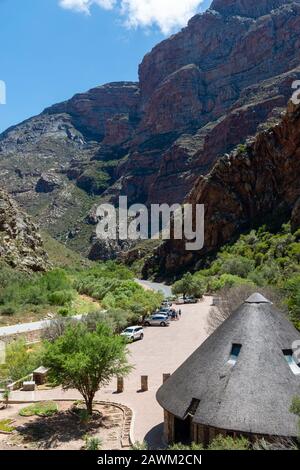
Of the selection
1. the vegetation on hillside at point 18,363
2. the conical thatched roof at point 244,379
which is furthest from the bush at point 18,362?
the conical thatched roof at point 244,379

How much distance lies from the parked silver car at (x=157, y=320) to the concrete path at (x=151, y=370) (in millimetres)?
727

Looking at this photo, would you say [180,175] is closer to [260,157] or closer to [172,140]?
[172,140]

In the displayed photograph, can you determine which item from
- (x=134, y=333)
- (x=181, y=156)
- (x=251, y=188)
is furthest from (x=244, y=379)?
(x=181, y=156)

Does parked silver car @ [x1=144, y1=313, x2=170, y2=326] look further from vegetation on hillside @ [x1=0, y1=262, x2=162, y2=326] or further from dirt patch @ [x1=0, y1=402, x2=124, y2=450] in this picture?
dirt patch @ [x1=0, y1=402, x2=124, y2=450]

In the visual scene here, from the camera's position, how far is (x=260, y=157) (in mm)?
84375

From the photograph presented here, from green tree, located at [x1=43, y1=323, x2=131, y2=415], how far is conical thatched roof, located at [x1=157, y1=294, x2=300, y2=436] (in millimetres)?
2972

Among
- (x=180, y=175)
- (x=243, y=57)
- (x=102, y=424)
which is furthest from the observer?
(x=243, y=57)

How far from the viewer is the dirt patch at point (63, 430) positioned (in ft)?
54.2

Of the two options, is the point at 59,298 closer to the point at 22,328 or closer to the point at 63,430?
the point at 22,328

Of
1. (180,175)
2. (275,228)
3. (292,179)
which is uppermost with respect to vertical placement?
(180,175)

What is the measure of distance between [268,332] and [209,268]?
68671mm

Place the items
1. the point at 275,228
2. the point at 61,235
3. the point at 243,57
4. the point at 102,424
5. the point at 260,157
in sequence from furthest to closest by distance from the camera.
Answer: the point at 243,57
the point at 61,235
the point at 260,157
the point at 275,228
the point at 102,424

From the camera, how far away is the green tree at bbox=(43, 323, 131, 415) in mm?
18812
